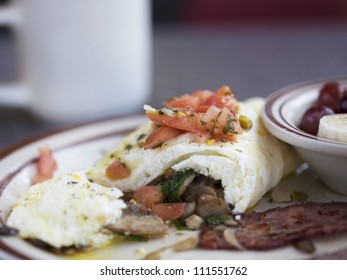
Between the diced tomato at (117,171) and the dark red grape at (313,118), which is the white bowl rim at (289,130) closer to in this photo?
the dark red grape at (313,118)

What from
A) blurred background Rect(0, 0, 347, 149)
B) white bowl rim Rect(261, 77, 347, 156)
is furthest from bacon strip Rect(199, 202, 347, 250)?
blurred background Rect(0, 0, 347, 149)

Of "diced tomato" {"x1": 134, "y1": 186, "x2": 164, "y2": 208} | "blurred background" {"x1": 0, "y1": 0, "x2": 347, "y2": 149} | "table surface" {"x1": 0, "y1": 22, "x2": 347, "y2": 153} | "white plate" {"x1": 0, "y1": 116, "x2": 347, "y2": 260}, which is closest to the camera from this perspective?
"white plate" {"x1": 0, "y1": 116, "x2": 347, "y2": 260}

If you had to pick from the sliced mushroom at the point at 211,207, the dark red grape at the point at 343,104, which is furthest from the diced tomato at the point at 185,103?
the dark red grape at the point at 343,104

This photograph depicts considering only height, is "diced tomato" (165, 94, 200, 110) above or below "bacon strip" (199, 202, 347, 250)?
above

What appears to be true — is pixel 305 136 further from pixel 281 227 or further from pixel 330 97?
pixel 330 97

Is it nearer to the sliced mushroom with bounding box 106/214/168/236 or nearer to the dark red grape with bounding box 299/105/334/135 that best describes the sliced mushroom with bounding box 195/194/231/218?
the sliced mushroom with bounding box 106/214/168/236

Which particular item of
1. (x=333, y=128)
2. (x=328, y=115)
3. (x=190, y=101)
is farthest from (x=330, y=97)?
(x=190, y=101)
